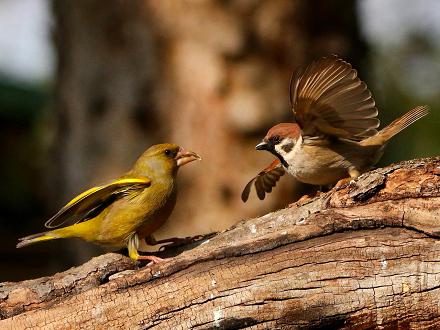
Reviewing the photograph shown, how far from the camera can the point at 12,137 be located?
37.7ft

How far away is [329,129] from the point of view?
189 inches

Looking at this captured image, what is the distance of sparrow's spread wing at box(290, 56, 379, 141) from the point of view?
4469 millimetres

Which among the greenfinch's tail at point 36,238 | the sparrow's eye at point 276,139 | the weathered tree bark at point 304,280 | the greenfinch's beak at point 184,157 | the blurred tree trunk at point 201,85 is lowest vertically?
the weathered tree bark at point 304,280

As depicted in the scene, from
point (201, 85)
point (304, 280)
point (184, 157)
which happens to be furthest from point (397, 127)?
point (201, 85)

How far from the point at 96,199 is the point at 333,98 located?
1.39 m

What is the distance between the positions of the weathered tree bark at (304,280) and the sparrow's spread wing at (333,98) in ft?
1.78

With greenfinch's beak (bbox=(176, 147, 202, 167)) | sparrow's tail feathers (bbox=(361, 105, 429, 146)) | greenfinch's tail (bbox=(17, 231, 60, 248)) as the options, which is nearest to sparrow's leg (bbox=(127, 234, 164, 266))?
greenfinch's tail (bbox=(17, 231, 60, 248))

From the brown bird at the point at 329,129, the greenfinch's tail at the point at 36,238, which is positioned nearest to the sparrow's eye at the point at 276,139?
the brown bird at the point at 329,129

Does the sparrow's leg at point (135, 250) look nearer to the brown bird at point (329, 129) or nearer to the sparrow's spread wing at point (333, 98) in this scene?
the brown bird at point (329, 129)

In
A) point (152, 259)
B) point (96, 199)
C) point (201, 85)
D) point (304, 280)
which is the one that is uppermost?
point (201, 85)

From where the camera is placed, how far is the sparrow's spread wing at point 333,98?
447cm

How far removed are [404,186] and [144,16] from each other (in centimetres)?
369

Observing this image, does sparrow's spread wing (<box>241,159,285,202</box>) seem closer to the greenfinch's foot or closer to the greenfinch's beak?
the greenfinch's beak

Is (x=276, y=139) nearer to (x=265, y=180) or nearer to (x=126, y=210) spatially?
(x=265, y=180)
